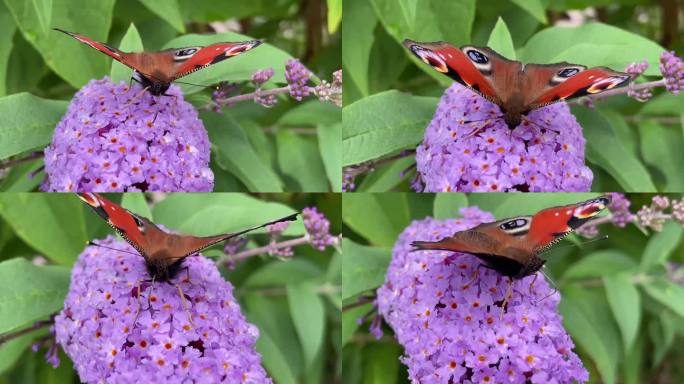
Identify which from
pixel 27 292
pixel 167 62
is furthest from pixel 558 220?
pixel 27 292

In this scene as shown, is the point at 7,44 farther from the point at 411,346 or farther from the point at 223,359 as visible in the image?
the point at 411,346

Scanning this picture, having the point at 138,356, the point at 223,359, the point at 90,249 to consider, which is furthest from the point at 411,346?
the point at 90,249

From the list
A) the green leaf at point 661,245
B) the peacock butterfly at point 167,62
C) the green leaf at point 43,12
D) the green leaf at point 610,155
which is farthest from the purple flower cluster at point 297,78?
the green leaf at point 661,245

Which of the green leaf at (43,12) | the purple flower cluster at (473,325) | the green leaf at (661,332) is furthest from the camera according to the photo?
the green leaf at (661,332)

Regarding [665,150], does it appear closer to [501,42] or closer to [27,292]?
[501,42]

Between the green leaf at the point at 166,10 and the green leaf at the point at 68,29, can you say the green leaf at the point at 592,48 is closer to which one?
the green leaf at the point at 166,10

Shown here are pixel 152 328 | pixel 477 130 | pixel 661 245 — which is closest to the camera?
pixel 152 328

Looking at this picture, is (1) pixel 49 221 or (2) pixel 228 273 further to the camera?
(2) pixel 228 273
